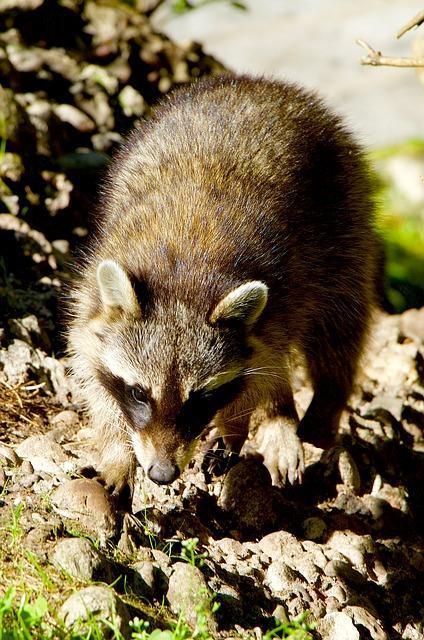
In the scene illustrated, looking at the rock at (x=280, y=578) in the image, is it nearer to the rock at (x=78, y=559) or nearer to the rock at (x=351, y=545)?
the rock at (x=351, y=545)

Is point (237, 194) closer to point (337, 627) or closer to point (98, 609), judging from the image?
point (337, 627)

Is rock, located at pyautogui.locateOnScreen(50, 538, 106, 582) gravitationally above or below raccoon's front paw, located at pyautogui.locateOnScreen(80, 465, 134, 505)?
above

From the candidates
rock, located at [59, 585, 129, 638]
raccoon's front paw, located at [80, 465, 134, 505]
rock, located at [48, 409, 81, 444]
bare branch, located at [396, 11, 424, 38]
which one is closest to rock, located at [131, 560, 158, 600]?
rock, located at [59, 585, 129, 638]

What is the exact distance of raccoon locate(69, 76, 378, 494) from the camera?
464 cm

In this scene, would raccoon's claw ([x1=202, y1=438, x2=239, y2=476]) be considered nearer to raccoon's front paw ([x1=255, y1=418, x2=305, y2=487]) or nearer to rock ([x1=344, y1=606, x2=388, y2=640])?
raccoon's front paw ([x1=255, y1=418, x2=305, y2=487])

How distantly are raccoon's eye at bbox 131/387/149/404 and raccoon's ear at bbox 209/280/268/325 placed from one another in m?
0.53

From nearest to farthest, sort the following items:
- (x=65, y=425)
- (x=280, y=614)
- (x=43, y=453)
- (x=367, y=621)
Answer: (x=280, y=614) → (x=367, y=621) → (x=43, y=453) → (x=65, y=425)

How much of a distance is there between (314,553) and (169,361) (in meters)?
1.40

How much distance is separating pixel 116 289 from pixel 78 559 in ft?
4.83

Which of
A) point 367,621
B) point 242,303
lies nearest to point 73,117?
point 242,303

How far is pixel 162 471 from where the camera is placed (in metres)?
4.39

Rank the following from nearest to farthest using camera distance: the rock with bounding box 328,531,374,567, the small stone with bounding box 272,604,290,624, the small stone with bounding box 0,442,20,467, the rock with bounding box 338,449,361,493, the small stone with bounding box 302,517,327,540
A: the small stone with bounding box 272,604,290,624 < the small stone with bounding box 0,442,20,467 < the rock with bounding box 328,531,374,567 < the small stone with bounding box 302,517,327,540 < the rock with bounding box 338,449,361,493

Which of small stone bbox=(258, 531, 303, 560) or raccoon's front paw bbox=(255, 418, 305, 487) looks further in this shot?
raccoon's front paw bbox=(255, 418, 305, 487)

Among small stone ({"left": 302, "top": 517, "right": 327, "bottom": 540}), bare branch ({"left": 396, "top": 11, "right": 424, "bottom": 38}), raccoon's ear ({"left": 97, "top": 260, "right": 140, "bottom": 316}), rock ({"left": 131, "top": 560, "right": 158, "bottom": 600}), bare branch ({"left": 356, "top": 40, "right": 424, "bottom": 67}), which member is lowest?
small stone ({"left": 302, "top": 517, "right": 327, "bottom": 540})
